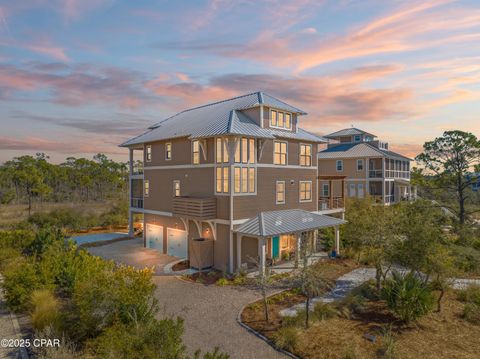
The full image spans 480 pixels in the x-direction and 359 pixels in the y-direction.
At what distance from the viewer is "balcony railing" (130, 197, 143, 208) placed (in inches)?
1121

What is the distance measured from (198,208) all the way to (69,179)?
6758cm

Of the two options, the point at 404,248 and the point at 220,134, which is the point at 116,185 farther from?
the point at 404,248

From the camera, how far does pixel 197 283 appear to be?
58.2ft

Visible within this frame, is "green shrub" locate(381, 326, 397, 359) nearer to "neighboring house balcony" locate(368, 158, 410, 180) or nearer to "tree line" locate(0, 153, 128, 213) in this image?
"neighboring house balcony" locate(368, 158, 410, 180)

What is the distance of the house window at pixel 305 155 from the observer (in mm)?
24828

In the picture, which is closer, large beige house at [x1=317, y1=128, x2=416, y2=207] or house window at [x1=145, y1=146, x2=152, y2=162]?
house window at [x1=145, y1=146, x2=152, y2=162]

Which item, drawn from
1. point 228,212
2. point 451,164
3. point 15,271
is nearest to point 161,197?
point 228,212

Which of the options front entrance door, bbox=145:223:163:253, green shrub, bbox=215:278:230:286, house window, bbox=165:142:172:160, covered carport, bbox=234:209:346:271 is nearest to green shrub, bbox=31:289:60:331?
green shrub, bbox=215:278:230:286

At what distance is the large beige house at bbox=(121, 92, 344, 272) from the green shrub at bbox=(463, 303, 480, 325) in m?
9.01

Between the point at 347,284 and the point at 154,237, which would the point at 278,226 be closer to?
the point at 347,284

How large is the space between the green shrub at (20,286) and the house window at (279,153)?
1557 cm

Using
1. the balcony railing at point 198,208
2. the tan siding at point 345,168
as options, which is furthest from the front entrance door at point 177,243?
the tan siding at point 345,168

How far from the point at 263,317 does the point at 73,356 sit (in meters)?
7.13

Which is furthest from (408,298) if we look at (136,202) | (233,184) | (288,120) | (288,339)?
(136,202)
